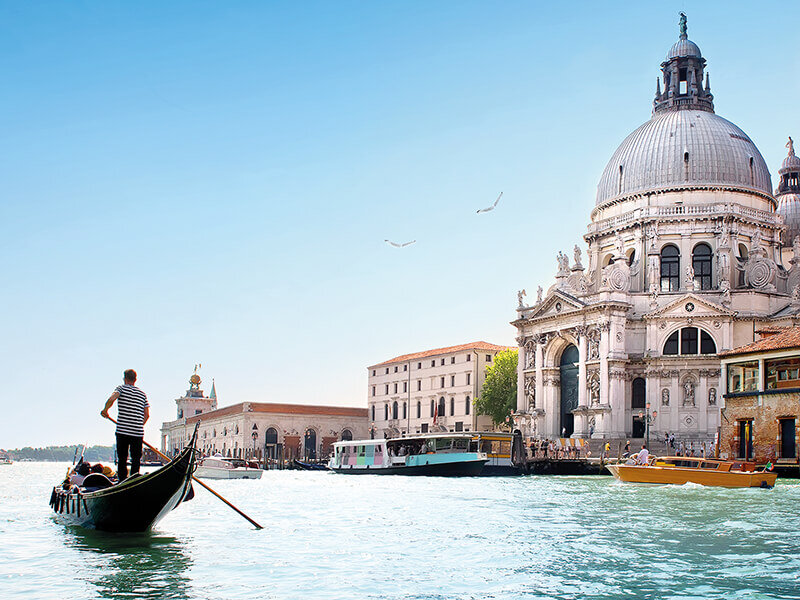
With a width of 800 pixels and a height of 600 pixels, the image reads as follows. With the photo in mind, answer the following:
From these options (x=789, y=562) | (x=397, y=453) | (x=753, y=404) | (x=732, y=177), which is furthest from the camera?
(x=732, y=177)

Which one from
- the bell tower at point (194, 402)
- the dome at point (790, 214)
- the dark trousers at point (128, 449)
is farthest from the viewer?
the bell tower at point (194, 402)

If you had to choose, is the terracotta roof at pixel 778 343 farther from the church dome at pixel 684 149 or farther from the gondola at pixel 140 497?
the gondola at pixel 140 497

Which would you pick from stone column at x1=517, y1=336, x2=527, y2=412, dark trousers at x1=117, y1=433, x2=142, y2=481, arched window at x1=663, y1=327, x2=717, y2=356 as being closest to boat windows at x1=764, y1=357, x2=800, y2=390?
arched window at x1=663, y1=327, x2=717, y2=356

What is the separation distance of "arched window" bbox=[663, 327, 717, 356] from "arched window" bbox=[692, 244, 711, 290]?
4.01m

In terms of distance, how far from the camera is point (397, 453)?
4238cm

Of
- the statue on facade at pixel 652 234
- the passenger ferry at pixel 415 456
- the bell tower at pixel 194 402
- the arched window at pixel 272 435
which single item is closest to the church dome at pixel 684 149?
the statue on facade at pixel 652 234

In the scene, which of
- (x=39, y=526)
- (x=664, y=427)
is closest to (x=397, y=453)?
(x=664, y=427)

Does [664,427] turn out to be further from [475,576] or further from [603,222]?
[475,576]

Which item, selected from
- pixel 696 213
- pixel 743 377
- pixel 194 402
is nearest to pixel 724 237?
pixel 696 213

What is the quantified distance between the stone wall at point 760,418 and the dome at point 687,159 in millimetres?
18243

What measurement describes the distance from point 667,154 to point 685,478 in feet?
87.2

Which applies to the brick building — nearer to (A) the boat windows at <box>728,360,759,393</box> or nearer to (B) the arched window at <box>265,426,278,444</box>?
(A) the boat windows at <box>728,360,759,393</box>

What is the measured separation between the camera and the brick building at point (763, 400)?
30.9m

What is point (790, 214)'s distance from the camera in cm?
5881
